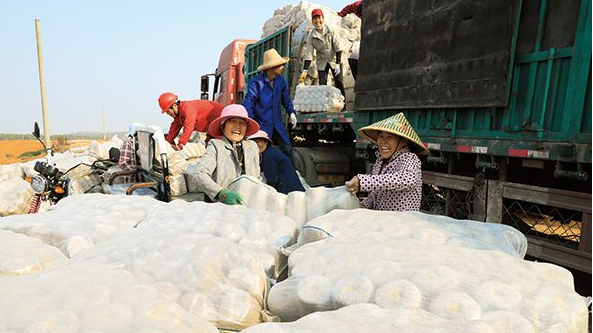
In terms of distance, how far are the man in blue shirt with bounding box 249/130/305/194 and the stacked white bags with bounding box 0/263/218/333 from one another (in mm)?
2340

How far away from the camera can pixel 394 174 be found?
217 centimetres

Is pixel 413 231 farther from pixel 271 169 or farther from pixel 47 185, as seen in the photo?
pixel 47 185

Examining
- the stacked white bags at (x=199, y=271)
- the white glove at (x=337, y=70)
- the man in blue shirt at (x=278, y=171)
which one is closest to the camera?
the stacked white bags at (x=199, y=271)

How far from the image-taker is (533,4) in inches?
116

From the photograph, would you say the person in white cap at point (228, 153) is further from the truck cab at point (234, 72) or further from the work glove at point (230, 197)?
the truck cab at point (234, 72)

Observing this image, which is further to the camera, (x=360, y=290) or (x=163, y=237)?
(x=163, y=237)

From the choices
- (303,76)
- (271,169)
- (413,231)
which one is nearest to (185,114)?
(271,169)

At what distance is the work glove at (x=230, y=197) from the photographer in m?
2.33

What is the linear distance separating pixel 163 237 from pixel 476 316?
1.01 m

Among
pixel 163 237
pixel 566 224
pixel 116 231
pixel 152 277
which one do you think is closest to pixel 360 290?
pixel 152 277

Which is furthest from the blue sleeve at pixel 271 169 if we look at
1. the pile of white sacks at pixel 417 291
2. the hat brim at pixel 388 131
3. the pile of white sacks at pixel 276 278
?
the pile of white sacks at pixel 417 291

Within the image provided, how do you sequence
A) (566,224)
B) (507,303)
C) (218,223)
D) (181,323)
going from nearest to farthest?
(181,323) < (507,303) < (218,223) < (566,224)

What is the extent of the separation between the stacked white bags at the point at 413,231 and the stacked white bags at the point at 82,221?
819 mm

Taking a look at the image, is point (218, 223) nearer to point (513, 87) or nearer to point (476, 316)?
point (476, 316)
